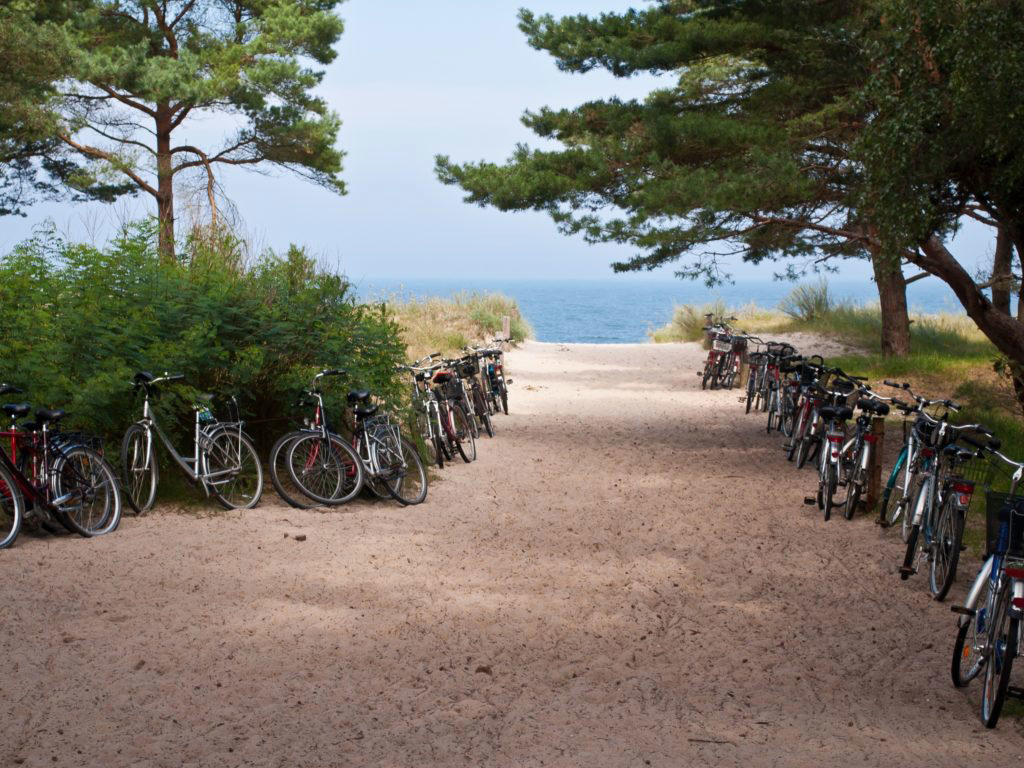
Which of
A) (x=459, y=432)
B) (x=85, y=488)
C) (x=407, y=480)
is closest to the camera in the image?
(x=85, y=488)

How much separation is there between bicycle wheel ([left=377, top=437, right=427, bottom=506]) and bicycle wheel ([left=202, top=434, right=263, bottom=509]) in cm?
96

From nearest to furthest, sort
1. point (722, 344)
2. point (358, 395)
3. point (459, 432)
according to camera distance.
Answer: point (358, 395), point (459, 432), point (722, 344)

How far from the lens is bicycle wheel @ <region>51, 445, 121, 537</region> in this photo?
700 centimetres

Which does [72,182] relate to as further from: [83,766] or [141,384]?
[83,766]

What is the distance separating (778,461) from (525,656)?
6.44 metres

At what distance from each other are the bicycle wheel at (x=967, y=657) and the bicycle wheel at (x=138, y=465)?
17.9ft

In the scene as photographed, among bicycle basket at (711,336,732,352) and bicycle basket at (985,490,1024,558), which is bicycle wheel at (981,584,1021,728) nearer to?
bicycle basket at (985,490,1024,558)

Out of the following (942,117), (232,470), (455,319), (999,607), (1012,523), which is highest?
(942,117)

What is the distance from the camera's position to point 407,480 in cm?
920

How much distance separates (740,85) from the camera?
18.7m

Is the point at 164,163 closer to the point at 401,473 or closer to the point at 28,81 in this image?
the point at 28,81

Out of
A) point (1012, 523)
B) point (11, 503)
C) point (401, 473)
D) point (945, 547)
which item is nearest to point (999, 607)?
point (1012, 523)

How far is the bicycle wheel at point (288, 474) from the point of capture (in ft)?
26.9

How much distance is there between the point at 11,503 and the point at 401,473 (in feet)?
9.53
